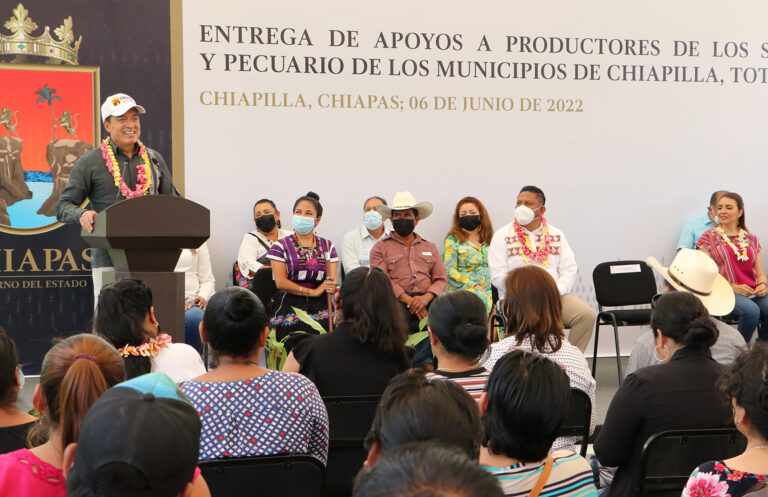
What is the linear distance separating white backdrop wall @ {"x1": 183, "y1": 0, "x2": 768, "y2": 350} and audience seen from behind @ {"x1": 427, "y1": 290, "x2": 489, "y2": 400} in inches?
153

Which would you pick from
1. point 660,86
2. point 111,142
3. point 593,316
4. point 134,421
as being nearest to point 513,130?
point 660,86

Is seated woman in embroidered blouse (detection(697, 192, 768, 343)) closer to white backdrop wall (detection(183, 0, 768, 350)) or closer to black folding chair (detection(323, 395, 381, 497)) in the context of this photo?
white backdrop wall (detection(183, 0, 768, 350))

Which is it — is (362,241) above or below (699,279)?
above

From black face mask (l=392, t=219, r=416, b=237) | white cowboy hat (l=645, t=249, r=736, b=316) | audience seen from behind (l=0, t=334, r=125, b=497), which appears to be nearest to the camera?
audience seen from behind (l=0, t=334, r=125, b=497)

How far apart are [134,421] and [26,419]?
1.09 meters

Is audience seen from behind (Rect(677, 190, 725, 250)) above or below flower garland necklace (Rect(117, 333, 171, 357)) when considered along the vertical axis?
above

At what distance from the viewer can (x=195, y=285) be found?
5875mm

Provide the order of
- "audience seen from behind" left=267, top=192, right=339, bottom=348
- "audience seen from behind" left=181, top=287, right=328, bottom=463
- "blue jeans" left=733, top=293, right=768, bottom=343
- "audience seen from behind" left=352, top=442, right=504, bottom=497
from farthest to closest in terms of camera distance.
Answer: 1. "blue jeans" left=733, top=293, right=768, bottom=343
2. "audience seen from behind" left=267, top=192, right=339, bottom=348
3. "audience seen from behind" left=181, top=287, right=328, bottom=463
4. "audience seen from behind" left=352, top=442, right=504, bottom=497

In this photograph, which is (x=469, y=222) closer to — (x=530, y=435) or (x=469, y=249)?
(x=469, y=249)

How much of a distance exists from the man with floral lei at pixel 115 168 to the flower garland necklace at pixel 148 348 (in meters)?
1.16

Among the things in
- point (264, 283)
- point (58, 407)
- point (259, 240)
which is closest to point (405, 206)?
point (259, 240)

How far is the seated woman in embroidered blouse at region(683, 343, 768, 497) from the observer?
166 cm

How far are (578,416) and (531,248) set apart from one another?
343 cm

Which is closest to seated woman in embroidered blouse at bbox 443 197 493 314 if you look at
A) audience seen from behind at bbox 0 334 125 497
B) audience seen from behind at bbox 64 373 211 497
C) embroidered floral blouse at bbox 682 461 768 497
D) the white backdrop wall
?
the white backdrop wall
